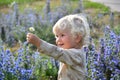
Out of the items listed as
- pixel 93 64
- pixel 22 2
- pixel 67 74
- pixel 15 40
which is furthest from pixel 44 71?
pixel 22 2

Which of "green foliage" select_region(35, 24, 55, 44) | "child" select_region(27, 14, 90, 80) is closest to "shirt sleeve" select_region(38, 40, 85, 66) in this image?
"child" select_region(27, 14, 90, 80)

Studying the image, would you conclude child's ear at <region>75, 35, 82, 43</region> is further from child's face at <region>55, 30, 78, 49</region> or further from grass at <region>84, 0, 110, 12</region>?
grass at <region>84, 0, 110, 12</region>

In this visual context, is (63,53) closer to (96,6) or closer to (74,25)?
(74,25)

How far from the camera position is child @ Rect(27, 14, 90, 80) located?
3164 mm

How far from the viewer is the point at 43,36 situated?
7.93 meters

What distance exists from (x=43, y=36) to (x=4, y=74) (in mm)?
3245

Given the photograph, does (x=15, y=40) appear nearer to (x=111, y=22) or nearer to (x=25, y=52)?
(x=111, y=22)

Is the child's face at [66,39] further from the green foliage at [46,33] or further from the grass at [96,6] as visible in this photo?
the grass at [96,6]

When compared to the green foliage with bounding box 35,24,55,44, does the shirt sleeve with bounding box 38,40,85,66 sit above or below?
above

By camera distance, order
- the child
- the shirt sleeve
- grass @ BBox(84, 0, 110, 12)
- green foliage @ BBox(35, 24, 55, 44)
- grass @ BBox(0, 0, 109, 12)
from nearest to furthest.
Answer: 1. the shirt sleeve
2. the child
3. green foliage @ BBox(35, 24, 55, 44)
4. grass @ BBox(84, 0, 110, 12)
5. grass @ BBox(0, 0, 109, 12)

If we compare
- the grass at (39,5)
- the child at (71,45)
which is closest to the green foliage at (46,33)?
the grass at (39,5)

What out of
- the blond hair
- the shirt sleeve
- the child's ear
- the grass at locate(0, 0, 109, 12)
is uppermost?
the blond hair

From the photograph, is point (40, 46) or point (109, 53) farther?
point (109, 53)

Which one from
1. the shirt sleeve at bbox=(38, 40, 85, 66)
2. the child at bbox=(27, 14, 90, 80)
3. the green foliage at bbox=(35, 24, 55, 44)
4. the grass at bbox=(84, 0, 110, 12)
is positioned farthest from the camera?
the grass at bbox=(84, 0, 110, 12)
